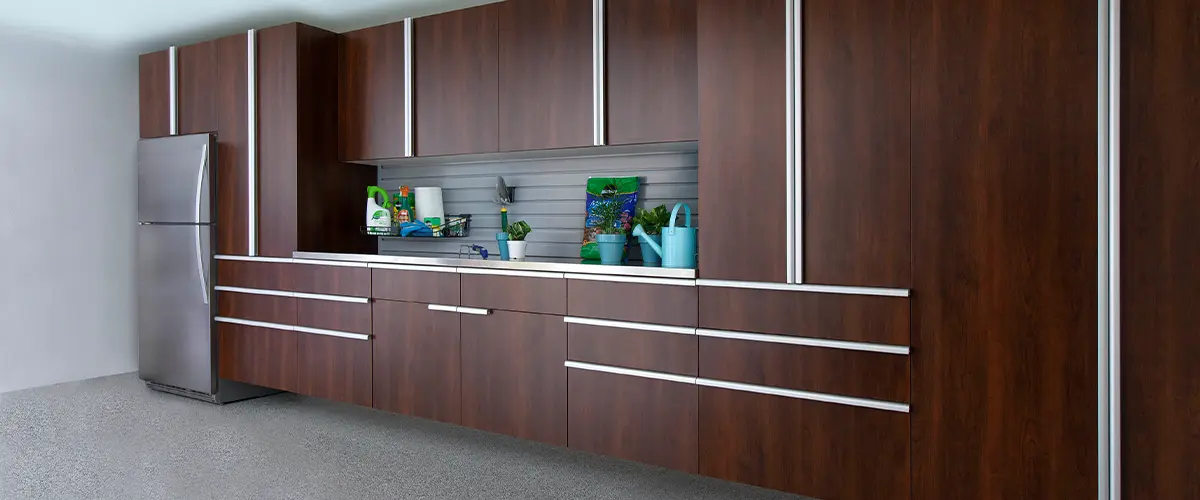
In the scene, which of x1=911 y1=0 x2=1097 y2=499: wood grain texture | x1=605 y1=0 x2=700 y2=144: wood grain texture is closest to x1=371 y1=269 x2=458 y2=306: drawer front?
x1=605 y1=0 x2=700 y2=144: wood grain texture

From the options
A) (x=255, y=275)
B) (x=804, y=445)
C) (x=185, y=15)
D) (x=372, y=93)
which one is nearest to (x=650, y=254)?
(x=804, y=445)

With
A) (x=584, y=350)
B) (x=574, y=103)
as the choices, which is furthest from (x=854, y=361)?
(x=574, y=103)

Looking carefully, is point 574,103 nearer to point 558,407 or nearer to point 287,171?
point 558,407

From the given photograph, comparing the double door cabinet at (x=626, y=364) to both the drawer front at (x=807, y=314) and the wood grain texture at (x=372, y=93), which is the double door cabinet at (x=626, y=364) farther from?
the wood grain texture at (x=372, y=93)

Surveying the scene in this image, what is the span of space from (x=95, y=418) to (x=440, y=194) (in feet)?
7.50

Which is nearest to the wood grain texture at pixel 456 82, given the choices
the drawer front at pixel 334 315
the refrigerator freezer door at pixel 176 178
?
the drawer front at pixel 334 315

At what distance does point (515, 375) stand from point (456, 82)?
1553mm

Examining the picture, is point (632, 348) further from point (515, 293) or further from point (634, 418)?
point (515, 293)

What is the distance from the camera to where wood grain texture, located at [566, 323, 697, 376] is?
→ 2838 mm

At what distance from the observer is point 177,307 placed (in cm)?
453

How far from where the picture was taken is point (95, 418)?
407 cm

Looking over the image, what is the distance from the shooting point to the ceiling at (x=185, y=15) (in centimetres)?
418

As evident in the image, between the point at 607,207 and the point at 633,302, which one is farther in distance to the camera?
the point at 607,207

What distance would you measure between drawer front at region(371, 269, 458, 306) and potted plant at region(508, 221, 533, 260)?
34 cm
